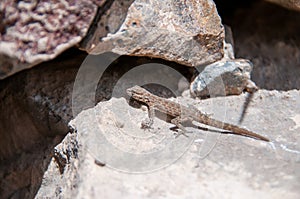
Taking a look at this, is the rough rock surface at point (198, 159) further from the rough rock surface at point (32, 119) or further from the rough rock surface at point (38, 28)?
the rough rock surface at point (38, 28)

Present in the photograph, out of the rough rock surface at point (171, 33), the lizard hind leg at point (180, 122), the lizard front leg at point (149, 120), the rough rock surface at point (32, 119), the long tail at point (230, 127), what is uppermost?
the rough rock surface at point (171, 33)

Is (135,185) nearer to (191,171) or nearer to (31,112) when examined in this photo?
(191,171)

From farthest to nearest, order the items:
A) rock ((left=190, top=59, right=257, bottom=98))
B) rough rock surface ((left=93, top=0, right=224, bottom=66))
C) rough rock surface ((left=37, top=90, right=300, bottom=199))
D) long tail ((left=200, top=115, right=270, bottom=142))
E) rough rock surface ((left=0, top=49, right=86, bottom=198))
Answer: rock ((left=190, top=59, right=257, bottom=98))
rough rock surface ((left=0, top=49, right=86, bottom=198))
long tail ((left=200, top=115, right=270, bottom=142))
rough rock surface ((left=93, top=0, right=224, bottom=66))
rough rock surface ((left=37, top=90, right=300, bottom=199))

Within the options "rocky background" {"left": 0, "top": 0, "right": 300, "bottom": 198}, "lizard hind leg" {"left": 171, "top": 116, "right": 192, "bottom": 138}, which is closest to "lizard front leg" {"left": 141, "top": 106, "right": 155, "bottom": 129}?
"lizard hind leg" {"left": 171, "top": 116, "right": 192, "bottom": 138}

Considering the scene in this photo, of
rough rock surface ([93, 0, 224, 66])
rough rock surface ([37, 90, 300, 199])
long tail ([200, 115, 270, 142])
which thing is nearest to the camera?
rough rock surface ([37, 90, 300, 199])

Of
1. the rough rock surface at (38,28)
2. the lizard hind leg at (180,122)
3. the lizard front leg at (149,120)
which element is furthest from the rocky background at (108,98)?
the lizard front leg at (149,120)

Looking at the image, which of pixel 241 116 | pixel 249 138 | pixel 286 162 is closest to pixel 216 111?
pixel 241 116

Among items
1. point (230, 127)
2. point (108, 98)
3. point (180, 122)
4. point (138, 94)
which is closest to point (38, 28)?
point (108, 98)

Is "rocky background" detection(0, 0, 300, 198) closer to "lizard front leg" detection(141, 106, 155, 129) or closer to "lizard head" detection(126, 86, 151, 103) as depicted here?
"lizard head" detection(126, 86, 151, 103)
